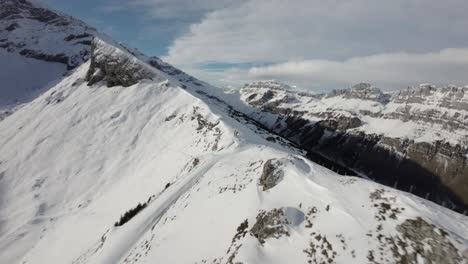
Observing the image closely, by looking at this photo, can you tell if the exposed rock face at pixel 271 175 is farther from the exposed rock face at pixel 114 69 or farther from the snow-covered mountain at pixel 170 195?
the exposed rock face at pixel 114 69

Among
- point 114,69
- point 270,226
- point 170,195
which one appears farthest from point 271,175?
point 114,69

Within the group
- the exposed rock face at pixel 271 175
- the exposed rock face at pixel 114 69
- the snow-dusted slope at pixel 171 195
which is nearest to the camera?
the snow-dusted slope at pixel 171 195

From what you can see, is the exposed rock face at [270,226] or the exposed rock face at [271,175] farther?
the exposed rock face at [271,175]

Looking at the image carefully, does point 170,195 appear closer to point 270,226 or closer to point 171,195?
point 171,195

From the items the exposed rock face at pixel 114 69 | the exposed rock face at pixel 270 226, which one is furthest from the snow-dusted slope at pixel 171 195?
the exposed rock face at pixel 114 69

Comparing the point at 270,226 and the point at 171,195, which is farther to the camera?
the point at 171,195

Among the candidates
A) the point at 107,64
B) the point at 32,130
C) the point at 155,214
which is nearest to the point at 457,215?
the point at 155,214
